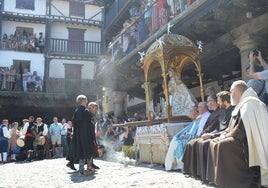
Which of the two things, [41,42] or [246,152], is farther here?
[41,42]

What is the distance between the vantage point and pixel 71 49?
85.2 ft

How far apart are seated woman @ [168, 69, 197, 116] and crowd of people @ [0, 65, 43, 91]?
56.2 feet

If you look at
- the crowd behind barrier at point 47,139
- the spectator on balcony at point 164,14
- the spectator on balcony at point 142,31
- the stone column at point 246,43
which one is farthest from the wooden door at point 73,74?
the stone column at point 246,43

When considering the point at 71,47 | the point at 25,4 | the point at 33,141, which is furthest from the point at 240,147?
the point at 25,4

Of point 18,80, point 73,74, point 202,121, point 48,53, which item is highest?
point 48,53

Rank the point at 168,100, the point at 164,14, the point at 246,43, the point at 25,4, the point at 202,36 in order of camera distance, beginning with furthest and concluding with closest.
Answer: the point at 25,4, the point at 164,14, the point at 202,36, the point at 168,100, the point at 246,43

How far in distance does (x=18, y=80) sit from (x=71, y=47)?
4.75 meters

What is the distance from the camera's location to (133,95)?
17.4 m

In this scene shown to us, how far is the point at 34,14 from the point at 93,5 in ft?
15.6

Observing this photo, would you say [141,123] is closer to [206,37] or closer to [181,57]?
[181,57]

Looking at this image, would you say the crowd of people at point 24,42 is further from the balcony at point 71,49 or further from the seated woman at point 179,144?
the seated woman at point 179,144

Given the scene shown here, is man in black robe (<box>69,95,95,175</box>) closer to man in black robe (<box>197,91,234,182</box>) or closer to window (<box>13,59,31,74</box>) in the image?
man in black robe (<box>197,91,234,182</box>)

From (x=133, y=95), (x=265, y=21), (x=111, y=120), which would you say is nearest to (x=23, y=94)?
(x=133, y=95)

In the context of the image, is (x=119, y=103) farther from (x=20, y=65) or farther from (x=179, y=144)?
(x=20, y=65)
